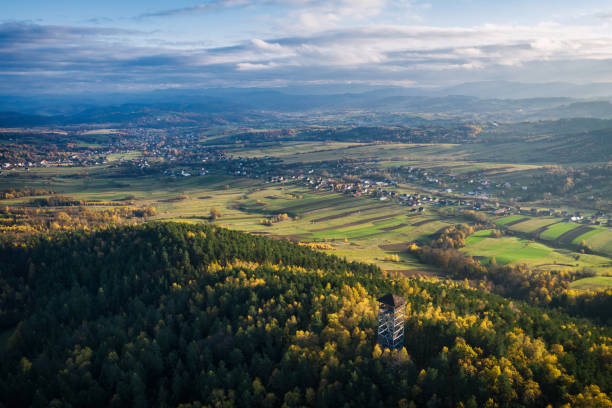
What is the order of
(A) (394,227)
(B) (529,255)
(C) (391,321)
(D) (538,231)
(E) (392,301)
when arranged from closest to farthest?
(E) (392,301), (C) (391,321), (B) (529,255), (D) (538,231), (A) (394,227)

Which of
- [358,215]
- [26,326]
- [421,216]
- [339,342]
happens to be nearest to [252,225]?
[358,215]

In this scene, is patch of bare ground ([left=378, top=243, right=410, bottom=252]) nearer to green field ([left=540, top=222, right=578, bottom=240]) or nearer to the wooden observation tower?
green field ([left=540, top=222, right=578, bottom=240])

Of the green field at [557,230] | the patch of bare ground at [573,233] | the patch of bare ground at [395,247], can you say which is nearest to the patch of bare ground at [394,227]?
the patch of bare ground at [395,247]

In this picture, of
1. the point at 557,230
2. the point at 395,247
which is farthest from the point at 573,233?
the point at 395,247

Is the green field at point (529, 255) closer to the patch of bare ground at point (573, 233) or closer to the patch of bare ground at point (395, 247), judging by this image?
the patch of bare ground at point (573, 233)

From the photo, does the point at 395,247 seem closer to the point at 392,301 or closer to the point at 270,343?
the point at 270,343

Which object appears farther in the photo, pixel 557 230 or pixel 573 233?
pixel 557 230

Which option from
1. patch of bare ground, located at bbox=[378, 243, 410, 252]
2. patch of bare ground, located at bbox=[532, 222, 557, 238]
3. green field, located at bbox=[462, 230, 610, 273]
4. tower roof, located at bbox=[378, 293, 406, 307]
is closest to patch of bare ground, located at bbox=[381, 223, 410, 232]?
patch of bare ground, located at bbox=[378, 243, 410, 252]
